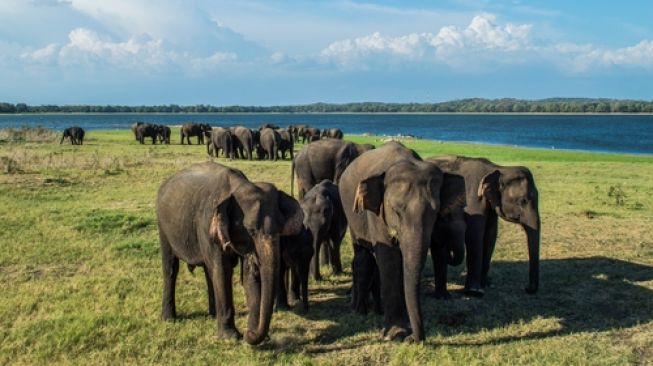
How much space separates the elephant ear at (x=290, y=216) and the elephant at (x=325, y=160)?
9.39 m

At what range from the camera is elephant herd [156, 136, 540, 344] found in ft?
22.5

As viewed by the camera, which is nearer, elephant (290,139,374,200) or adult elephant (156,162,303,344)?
adult elephant (156,162,303,344)

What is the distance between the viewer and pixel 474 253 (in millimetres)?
9930

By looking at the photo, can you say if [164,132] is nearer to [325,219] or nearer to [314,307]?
[325,219]

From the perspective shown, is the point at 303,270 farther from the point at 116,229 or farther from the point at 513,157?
the point at 513,157

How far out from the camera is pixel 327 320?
8625mm

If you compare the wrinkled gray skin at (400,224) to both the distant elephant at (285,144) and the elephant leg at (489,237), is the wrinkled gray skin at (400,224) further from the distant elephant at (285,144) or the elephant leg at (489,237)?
the distant elephant at (285,144)

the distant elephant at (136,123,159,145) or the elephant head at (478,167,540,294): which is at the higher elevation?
the elephant head at (478,167,540,294)

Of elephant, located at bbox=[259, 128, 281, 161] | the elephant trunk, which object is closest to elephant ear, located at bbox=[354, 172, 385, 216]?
the elephant trunk

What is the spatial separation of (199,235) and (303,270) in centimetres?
187

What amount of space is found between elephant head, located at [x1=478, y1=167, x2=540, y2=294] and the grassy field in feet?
3.59

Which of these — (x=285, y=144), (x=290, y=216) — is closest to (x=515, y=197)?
(x=290, y=216)

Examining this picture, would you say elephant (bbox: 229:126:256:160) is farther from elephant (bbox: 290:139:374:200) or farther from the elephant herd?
the elephant herd

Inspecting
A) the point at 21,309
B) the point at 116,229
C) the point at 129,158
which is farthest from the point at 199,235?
the point at 129,158
